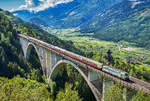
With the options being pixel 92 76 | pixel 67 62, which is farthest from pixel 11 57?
pixel 92 76

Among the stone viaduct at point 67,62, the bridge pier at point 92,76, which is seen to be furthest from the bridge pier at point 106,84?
the bridge pier at point 92,76

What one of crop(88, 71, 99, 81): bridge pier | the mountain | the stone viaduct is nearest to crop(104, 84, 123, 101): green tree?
the stone viaduct

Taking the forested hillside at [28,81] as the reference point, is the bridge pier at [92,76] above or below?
above

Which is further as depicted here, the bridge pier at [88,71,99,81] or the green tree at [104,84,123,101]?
the bridge pier at [88,71,99,81]

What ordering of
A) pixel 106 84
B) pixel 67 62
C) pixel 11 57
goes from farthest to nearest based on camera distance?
1. pixel 11 57
2. pixel 67 62
3. pixel 106 84

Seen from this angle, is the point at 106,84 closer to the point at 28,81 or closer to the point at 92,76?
the point at 92,76

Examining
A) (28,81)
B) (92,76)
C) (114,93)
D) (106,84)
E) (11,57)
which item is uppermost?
(92,76)

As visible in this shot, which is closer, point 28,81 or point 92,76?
point 92,76

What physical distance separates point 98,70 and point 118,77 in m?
4.63

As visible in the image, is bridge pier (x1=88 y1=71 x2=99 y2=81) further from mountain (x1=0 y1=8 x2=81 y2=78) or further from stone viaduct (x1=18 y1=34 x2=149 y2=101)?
mountain (x1=0 y1=8 x2=81 y2=78)

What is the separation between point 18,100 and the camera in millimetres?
28516

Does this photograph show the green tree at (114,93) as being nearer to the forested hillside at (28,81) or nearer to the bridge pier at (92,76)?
the bridge pier at (92,76)

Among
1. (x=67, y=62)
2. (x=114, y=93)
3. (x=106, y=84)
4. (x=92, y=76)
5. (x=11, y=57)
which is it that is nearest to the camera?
(x=114, y=93)

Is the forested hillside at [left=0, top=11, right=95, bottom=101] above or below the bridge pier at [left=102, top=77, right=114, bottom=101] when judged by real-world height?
below
